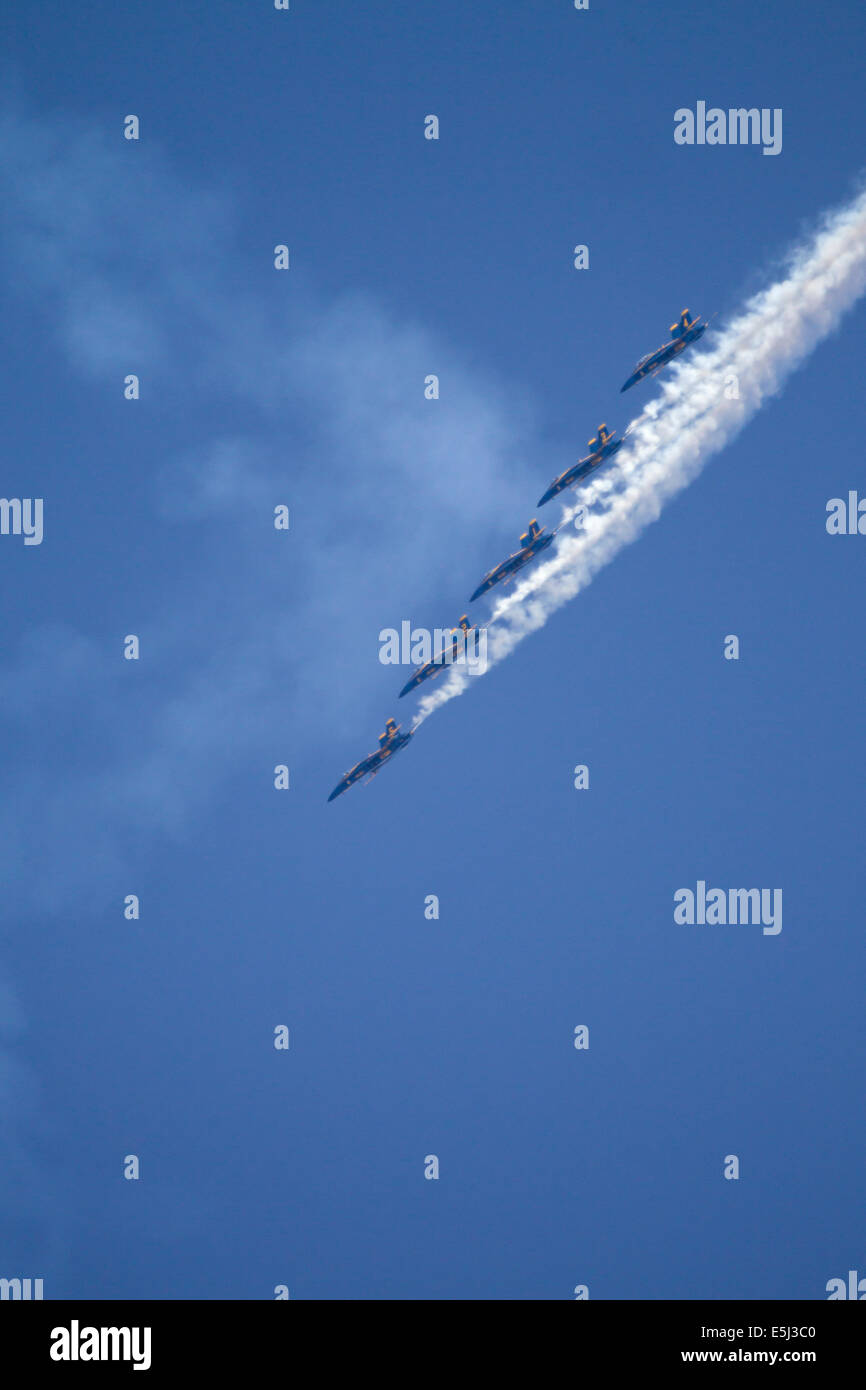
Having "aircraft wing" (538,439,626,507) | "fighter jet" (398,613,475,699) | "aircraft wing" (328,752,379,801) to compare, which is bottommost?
"aircraft wing" (328,752,379,801)

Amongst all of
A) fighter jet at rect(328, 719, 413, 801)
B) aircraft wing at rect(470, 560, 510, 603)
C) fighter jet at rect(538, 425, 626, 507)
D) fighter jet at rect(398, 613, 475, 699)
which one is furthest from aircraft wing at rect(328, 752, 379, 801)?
fighter jet at rect(538, 425, 626, 507)

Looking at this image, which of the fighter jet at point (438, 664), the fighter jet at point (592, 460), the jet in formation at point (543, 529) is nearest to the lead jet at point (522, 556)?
the jet in formation at point (543, 529)

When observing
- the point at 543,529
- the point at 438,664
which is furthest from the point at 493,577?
the point at 438,664

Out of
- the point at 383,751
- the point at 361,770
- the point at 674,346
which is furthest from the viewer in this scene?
the point at 361,770

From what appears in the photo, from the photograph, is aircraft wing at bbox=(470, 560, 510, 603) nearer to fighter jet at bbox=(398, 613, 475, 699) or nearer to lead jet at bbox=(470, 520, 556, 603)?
lead jet at bbox=(470, 520, 556, 603)

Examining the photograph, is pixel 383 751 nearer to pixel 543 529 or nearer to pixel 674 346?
pixel 543 529

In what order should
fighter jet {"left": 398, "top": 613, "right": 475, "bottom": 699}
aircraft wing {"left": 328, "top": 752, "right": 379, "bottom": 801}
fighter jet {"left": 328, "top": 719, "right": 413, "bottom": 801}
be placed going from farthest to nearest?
aircraft wing {"left": 328, "top": 752, "right": 379, "bottom": 801} < fighter jet {"left": 328, "top": 719, "right": 413, "bottom": 801} < fighter jet {"left": 398, "top": 613, "right": 475, "bottom": 699}
